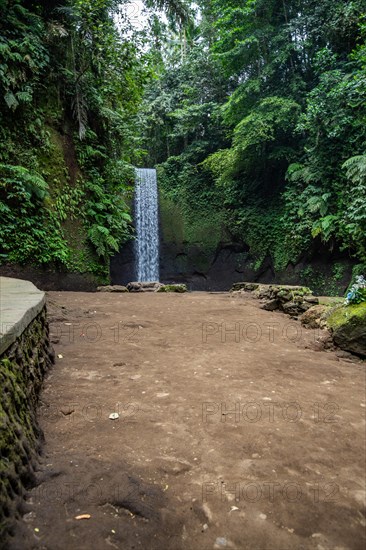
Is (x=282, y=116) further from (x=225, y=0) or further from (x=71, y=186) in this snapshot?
(x=71, y=186)

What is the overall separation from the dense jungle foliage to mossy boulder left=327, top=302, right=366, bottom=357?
23.1 feet

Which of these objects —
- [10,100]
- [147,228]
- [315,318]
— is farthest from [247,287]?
[10,100]

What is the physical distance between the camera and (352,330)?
4.21 meters

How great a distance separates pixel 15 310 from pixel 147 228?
49.7 ft

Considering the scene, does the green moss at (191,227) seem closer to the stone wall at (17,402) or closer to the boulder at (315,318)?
the boulder at (315,318)

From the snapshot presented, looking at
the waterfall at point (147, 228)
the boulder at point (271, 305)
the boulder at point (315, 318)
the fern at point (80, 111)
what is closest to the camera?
the boulder at point (315, 318)

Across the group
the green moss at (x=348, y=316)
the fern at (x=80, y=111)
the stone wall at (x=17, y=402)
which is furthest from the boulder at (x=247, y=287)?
the stone wall at (x=17, y=402)

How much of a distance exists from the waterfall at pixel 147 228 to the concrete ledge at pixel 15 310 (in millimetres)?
12905

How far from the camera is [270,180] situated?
1636 centimetres

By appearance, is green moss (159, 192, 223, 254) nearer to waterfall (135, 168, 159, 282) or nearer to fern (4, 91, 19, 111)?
waterfall (135, 168, 159, 282)

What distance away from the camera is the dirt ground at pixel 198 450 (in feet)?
4.81

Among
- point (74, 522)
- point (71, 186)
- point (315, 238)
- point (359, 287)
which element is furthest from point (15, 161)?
point (315, 238)

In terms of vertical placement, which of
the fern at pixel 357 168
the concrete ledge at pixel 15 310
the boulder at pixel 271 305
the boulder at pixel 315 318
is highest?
the fern at pixel 357 168

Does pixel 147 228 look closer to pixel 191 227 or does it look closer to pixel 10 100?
pixel 191 227
